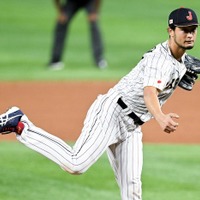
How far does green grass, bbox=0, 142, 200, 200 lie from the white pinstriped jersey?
1.90m

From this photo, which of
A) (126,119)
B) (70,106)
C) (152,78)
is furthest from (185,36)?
(70,106)

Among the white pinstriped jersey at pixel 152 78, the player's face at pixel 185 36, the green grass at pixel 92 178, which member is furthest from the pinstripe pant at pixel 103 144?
the green grass at pixel 92 178

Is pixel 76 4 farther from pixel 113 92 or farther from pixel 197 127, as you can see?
pixel 113 92

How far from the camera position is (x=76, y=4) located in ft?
58.3

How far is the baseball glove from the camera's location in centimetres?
803

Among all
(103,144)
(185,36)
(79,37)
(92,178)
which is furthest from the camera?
(79,37)

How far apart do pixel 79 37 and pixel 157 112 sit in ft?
54.4

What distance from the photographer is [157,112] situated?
7332mm

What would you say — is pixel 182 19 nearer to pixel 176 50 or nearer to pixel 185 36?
pixel 185 36

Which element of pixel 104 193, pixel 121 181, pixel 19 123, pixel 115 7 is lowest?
pixel 115 7

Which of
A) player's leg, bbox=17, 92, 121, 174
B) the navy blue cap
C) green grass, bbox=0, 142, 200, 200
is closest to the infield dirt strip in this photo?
green grass, bbox=0, 142, 200, 200

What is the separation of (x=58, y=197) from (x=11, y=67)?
999 centimetres

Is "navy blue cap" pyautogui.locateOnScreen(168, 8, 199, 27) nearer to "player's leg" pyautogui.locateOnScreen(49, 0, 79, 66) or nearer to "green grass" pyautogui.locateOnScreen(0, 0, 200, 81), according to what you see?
"green grass" pyautogui.locateOnScreen(0, 0, 200, 81)

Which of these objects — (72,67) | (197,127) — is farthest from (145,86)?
(72,67)
